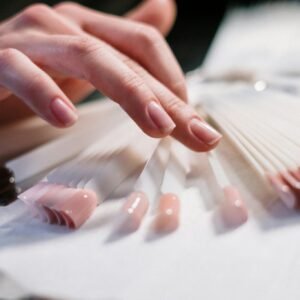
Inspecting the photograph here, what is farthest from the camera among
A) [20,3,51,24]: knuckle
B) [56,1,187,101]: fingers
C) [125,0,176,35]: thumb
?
[125,0,176,35]: thumb

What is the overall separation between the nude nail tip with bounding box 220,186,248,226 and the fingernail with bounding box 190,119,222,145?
80 millimetres

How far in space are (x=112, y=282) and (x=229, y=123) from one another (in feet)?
1.04

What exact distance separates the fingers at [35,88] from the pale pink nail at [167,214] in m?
0.15

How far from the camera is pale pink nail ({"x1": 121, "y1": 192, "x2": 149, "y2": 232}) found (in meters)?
0.45

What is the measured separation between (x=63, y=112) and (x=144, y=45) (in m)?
0.23

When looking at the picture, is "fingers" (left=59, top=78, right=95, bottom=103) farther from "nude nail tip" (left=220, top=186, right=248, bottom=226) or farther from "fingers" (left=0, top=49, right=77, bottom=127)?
"nude nail tip" (left=220, top=186, right=248, bottom=226)

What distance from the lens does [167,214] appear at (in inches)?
17.9

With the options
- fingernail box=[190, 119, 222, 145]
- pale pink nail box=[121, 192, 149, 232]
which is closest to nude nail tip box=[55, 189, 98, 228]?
pale pink nail box=[121, 192, 149, 232]

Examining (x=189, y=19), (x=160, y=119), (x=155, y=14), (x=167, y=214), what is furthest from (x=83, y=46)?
(x=189, y=19)

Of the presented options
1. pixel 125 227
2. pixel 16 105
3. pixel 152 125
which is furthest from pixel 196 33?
pixel 125 227

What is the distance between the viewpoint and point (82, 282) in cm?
38

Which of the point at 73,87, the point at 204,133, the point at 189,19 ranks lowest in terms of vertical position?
the point at 189,19

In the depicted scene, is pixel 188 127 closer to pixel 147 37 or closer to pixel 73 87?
pixel 147 37

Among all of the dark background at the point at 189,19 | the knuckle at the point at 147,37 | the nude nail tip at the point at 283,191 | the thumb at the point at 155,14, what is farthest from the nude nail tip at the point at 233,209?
the dark background at the point at 189,19
